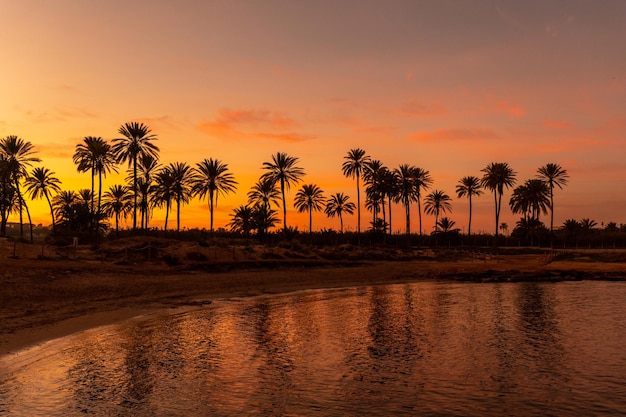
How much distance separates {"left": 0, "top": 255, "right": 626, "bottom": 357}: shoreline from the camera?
738 inches

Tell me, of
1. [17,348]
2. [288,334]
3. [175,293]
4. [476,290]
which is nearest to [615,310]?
[476,290]

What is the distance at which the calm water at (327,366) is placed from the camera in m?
10.9

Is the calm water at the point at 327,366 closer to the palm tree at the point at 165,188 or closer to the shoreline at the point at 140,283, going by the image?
the shoreline at the point at 140,283

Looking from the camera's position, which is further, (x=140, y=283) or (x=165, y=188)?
(x=165, y=188)

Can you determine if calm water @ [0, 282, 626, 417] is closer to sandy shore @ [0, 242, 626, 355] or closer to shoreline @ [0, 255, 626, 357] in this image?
shoreline @ [0, 255, 626, 357]

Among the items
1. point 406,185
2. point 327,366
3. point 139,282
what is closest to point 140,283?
point 139,282

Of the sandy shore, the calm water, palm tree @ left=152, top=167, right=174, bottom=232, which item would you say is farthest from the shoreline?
palm tree @ left=152, top=167, right=174, bottom=232

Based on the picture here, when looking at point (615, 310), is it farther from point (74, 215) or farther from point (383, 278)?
point (74, 215)

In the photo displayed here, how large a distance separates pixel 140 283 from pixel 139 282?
1.18 ft

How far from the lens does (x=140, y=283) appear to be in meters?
30.7

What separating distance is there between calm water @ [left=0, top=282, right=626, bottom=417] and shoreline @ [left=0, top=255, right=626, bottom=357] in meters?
1.87

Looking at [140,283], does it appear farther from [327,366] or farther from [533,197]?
[533,197]

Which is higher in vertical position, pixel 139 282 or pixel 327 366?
pixel 139 282

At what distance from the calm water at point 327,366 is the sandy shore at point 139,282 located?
2.01m
